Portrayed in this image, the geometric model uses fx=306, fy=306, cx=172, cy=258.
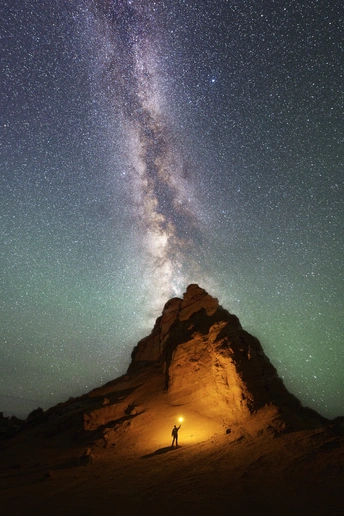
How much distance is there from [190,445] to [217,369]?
7220 mm

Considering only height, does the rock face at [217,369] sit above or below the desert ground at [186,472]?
above

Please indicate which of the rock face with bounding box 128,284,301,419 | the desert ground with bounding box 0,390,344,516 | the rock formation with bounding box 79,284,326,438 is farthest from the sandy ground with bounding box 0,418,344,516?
the rock face with bounding box 128,284,301,419

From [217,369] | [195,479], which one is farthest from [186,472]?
[217,369]

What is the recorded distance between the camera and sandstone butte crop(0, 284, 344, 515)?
9.83 m

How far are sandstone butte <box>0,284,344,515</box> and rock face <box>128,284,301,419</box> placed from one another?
0.09m

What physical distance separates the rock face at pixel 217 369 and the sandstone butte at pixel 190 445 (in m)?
0.09

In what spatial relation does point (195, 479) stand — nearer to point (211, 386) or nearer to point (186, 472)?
point (186, 472)

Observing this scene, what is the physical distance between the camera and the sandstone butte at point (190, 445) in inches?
387

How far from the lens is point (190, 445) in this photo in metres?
16.8

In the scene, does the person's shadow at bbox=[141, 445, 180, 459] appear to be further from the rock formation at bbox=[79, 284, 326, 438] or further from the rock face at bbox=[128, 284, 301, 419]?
the rock face at bbox=[128, 284, 301, 419]

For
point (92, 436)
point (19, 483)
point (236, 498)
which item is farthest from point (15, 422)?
point (236, 498)

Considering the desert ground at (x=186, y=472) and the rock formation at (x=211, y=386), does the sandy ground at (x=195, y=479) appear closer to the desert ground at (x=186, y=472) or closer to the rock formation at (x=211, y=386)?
the desert ground at (x=186, y=472)

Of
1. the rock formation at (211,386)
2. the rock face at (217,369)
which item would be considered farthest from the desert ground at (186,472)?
the rock face at (217,369)

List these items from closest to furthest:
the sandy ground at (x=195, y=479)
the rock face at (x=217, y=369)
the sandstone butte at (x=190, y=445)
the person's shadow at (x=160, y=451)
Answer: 1. the sandy ground at (x=195, y=479)
2. the sandstone butte at (x=190, y=445)
3. the person's shadow at (x=160, y=451)
4. the rock face at (x=217, y=369)
